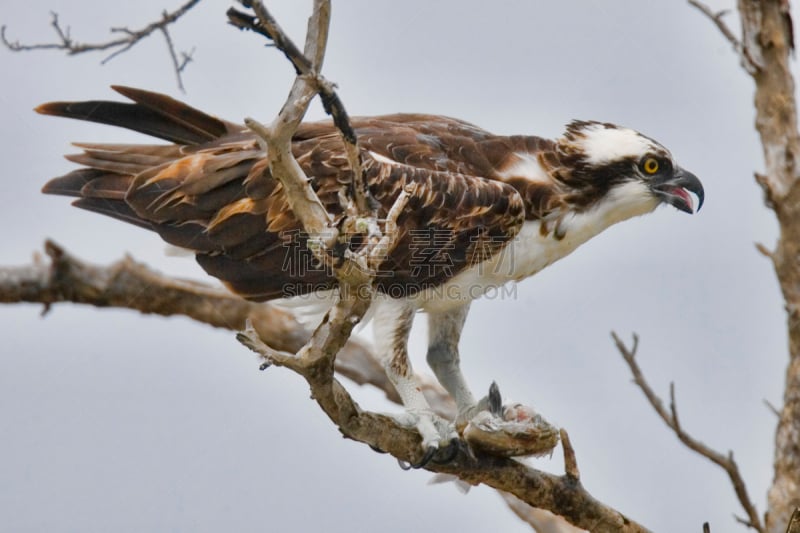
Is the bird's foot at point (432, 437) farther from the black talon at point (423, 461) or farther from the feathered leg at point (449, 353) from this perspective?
the feathered leg at point (449, 353)

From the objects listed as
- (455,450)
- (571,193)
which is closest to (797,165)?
(571,193)

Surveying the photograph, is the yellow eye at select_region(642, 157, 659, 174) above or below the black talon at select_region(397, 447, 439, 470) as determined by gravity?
above

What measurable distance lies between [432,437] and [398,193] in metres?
1.13

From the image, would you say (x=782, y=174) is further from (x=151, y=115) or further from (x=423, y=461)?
(x=151, y=115)

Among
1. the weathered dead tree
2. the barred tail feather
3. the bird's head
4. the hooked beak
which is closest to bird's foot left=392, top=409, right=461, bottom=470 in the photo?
the bird's head

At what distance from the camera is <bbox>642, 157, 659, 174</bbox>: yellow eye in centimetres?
523

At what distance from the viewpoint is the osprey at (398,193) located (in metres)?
4.93

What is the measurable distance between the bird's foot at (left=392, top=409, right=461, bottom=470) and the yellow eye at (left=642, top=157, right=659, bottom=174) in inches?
65.0

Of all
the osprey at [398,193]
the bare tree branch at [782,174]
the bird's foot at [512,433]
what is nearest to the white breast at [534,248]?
the osprey at [398,193]

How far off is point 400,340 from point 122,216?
1.55m

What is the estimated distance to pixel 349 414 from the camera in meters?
4.16

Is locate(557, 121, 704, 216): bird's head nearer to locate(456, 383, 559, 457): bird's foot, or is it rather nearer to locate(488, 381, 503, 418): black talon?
locate(488, 381, 503, 418): black talon

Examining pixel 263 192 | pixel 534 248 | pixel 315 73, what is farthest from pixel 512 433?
pixel 315 73

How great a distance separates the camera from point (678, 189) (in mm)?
5242
